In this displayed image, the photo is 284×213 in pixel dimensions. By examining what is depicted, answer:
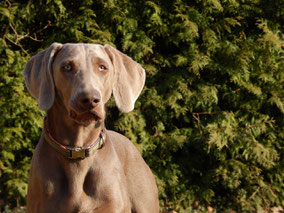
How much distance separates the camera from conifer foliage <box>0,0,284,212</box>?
456 cm

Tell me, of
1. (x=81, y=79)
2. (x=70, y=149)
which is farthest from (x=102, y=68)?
(x=70, y=149)

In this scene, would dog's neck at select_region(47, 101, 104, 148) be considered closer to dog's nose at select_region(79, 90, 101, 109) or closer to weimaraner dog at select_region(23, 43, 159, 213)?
weimaraner dog at select_region(23, 43, 159, 213)

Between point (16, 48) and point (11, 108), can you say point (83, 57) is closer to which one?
point (11, 108)

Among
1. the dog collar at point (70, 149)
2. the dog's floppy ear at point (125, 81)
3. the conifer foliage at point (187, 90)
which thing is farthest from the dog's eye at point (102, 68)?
the conifer foliage at point (187, 90)

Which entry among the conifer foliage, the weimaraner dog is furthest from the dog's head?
the conifer foliage

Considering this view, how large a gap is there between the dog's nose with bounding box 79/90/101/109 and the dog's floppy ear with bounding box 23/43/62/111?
303 mm

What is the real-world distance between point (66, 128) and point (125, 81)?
1.81ft

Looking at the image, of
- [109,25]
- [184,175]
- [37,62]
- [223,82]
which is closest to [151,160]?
[184,175]

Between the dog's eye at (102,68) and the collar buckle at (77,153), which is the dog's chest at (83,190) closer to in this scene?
the collar buckle at (77,153)

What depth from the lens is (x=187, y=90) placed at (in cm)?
494

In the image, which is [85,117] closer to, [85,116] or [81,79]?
[85,116]

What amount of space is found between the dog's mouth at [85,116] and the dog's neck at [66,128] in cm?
17

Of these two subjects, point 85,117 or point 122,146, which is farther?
point 122,146

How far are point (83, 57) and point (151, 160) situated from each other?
8.20 feet
